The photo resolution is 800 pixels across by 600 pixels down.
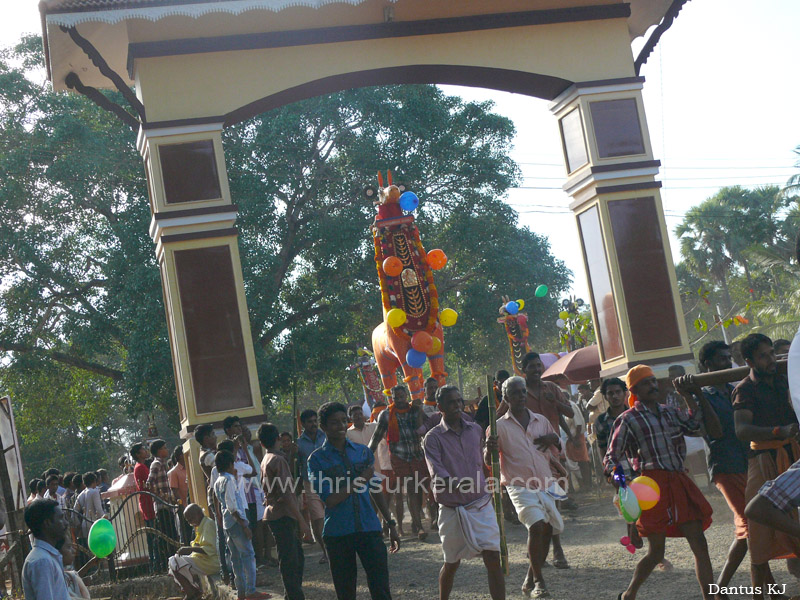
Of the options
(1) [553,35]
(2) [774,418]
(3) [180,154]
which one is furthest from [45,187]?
(2) [774,418]

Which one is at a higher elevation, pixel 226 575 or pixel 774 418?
pixel 774 418

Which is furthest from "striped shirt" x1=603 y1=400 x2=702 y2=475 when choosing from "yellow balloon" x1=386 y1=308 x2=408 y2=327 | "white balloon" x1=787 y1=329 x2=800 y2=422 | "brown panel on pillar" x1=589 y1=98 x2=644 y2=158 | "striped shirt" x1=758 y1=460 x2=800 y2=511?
"yellow balloon" x1=386 y1=308 x2=408 y2=327

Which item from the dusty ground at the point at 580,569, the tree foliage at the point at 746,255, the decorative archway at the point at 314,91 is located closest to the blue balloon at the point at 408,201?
the decorative archway at the point at 314,91

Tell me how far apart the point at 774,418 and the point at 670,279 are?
21.9 feet

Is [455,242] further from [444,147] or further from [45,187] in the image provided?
→ [45,187]

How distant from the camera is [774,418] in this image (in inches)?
209

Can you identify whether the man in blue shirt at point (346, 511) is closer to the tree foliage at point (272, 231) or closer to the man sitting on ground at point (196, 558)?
the man sitting on ground at point (196, 558)

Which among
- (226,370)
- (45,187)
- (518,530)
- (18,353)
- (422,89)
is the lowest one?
(518,530)

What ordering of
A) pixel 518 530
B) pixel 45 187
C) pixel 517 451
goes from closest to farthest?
pixel 517 451 → pixel 518 530 → pixel 45 187

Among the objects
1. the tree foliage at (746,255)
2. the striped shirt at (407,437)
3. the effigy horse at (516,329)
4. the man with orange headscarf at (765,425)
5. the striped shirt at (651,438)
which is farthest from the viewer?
the tree foliage at (746,255)

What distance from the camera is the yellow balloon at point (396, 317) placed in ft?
49.8

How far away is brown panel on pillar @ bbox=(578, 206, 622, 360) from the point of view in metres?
11.9

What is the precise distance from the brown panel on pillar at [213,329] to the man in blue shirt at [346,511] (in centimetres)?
479

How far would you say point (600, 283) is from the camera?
12.1 metres
